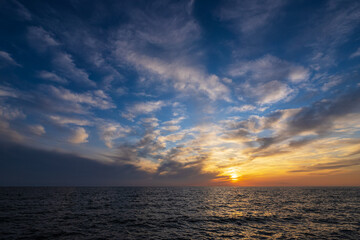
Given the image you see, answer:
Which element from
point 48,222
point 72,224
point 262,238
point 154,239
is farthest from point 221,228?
point 48,222

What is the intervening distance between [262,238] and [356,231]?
1517 cm

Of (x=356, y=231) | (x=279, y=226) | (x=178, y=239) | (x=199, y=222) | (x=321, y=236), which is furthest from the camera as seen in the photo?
(x=199, y=222)

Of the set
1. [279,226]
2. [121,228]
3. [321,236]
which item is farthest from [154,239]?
[321,236]

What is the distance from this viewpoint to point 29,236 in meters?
20.7

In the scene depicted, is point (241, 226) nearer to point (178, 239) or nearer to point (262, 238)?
point (262, 238)

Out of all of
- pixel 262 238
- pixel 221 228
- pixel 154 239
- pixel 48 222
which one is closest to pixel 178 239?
pixel 154 239

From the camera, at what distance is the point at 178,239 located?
810 inches

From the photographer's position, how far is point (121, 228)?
24.8 m

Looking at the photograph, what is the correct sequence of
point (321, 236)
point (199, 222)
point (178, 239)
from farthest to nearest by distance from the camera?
point (199, 222)
point (321, 236)
point (178, 239)

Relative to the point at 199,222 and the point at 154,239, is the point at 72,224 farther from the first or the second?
the point at 199,222

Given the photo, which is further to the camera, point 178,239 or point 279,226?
point 279,226

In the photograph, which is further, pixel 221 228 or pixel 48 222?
pixel 48 222

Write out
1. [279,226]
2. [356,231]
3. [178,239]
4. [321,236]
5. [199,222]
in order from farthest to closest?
[199,222], [279,226], [356,231], [321,236], [178,239]

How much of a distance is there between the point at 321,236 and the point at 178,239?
18053 millimetres
